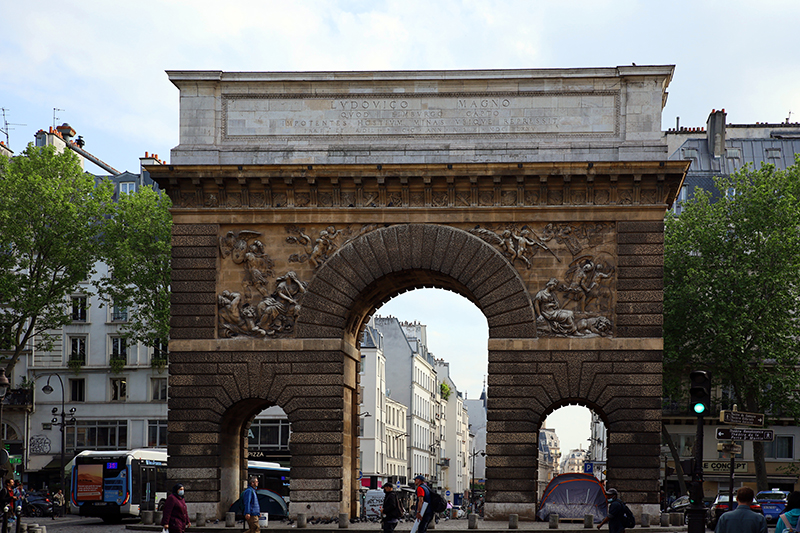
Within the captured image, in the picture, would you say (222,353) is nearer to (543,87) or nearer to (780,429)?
(543,87)

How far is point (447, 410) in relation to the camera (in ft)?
458

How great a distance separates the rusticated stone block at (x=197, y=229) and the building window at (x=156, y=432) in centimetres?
3229

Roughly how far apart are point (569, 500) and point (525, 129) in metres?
12.5

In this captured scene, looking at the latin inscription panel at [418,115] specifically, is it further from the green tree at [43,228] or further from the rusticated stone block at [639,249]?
the green tree at [43,228]

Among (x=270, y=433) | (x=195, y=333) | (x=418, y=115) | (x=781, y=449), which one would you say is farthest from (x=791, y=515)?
(x=270, y=433)

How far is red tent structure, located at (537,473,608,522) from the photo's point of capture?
120ft

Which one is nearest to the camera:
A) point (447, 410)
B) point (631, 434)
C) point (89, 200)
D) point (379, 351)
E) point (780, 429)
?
point (631, 434)

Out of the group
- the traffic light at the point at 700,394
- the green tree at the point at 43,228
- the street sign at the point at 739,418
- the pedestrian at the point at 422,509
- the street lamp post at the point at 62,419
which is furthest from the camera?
the street lamp post at the point at 62,419

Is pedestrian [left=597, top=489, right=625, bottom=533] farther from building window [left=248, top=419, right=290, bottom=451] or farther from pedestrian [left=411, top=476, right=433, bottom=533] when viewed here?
building window [left=248, top=419, right=290, bottom=451]

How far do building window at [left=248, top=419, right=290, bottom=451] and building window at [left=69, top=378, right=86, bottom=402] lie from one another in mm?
11010

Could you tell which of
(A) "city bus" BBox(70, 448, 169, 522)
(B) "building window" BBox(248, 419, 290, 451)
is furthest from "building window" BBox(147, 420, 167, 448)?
(A) "city bus" BBox(70, 448, 169, 522)

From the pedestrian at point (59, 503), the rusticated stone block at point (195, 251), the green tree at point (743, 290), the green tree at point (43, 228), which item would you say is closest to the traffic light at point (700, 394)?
the rusticated stone block at point (195, 251)

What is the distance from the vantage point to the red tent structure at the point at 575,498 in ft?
120

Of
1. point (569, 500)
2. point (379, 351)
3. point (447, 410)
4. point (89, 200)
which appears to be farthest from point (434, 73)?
point (447, 410)
